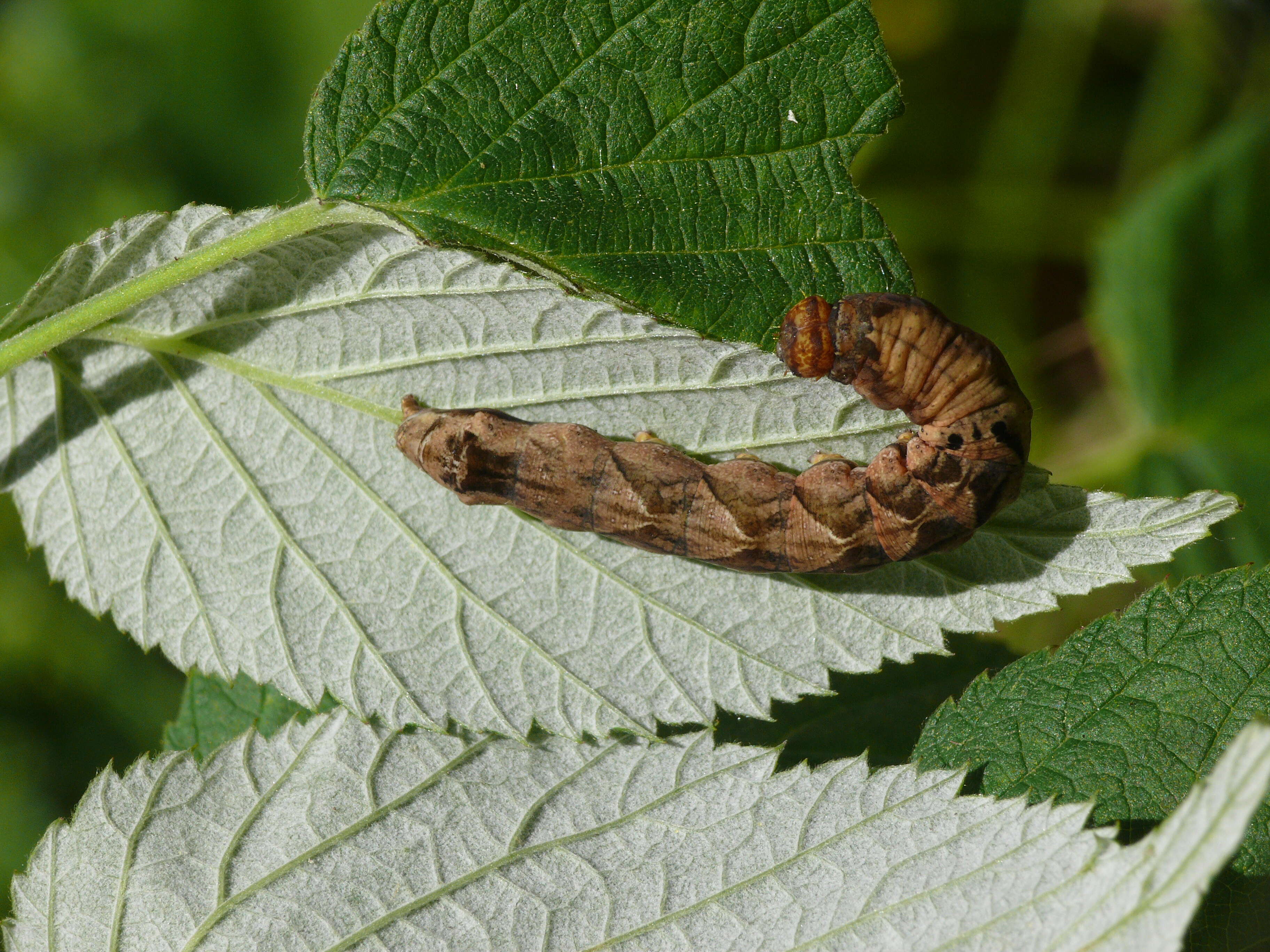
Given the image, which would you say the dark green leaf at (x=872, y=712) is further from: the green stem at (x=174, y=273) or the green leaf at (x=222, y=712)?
the green stem at (x=174, y=273)

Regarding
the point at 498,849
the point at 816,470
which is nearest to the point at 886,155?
the point at 816,470

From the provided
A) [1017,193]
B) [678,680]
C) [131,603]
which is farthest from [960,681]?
[1017,193]

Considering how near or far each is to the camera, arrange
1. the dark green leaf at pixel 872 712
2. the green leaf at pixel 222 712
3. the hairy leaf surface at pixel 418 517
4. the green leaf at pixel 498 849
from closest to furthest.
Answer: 1. the green leaf at pixel 498 849
2. the hairy leaf surface at pixel 418 517
3. the dark green leaf at pixel 872 712
4. the green leaf at pixel 222 712

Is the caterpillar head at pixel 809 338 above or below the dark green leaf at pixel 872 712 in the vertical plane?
above

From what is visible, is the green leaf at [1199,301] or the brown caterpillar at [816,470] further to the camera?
the green leaf at [1199,301]

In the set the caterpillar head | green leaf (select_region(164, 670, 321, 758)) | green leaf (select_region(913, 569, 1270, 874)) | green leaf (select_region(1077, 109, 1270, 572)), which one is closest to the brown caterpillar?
the caterpillar head

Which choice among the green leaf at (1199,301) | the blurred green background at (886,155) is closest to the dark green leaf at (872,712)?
the green leaf at (1199,301)
